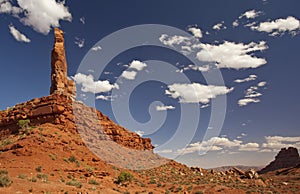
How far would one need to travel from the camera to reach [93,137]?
41.1 m

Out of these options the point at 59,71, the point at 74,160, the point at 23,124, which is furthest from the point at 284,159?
the point at 23,124

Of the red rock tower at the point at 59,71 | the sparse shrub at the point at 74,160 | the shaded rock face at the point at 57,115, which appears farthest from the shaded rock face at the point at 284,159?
the sparse shrub at the point at 74,160

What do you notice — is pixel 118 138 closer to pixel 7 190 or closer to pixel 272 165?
pixel 7 190

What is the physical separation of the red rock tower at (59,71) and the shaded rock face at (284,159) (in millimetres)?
109528

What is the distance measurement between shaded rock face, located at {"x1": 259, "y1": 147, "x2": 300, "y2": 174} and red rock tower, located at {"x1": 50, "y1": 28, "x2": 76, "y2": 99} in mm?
109528

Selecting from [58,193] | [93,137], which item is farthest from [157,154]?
[58,193]

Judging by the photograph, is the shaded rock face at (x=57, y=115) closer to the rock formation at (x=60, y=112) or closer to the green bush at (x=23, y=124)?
the rock formation at (x=60, y=112)

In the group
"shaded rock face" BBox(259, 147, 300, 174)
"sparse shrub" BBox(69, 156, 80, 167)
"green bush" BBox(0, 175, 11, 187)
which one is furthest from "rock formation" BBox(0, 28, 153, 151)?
"shaded rock face" BBox(259, 147, 300, 174)

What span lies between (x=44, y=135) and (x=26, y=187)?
17645 mm

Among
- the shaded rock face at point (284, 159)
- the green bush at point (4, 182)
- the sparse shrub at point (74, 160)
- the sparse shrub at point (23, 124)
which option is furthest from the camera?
the shaded rock face at point (284, 159)

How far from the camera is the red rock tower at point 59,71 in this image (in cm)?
4028

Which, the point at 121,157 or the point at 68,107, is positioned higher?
the point at 68,107

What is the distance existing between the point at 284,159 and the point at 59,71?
11911 centimetres

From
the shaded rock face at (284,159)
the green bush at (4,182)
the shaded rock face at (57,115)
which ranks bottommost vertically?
the green bush at (4,182)
